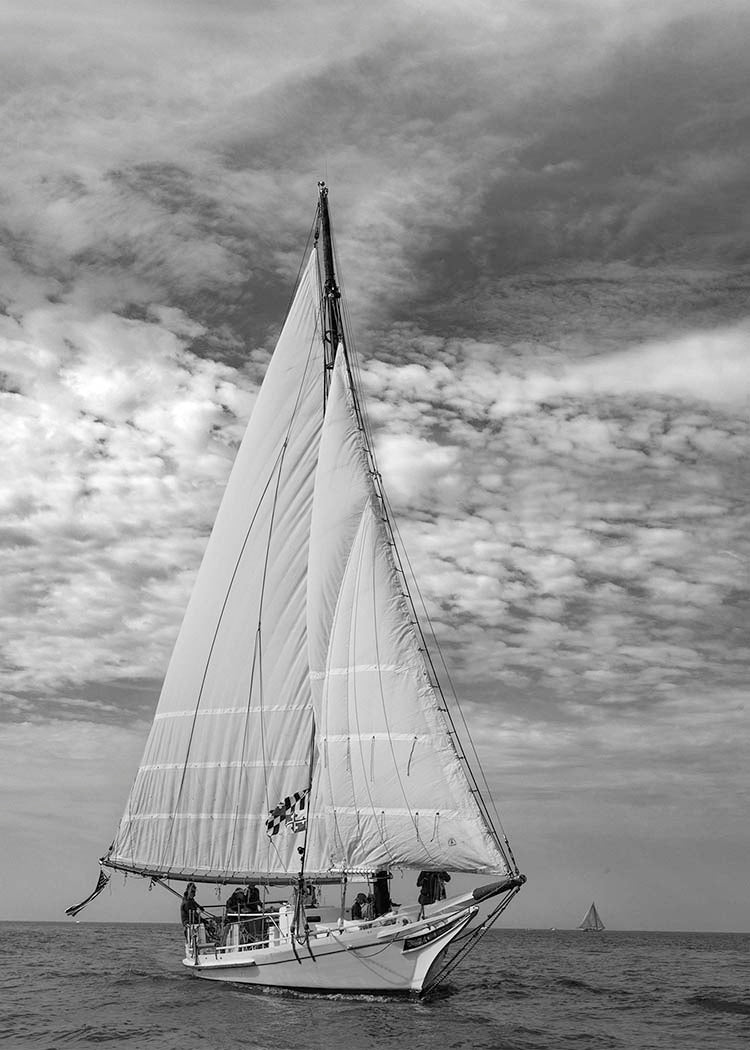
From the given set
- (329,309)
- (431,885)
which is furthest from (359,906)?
(329,309)

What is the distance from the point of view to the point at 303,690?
1718 inches

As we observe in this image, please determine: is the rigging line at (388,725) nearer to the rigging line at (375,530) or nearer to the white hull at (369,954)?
the rigging line at (375,530)

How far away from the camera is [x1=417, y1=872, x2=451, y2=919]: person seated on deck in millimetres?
35906

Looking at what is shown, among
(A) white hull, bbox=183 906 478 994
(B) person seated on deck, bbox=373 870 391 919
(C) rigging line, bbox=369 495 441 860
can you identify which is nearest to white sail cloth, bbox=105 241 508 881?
(C) rigging line, bbox=369 495 441 860

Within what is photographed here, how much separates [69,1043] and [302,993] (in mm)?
8440

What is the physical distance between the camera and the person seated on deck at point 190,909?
46250 mm

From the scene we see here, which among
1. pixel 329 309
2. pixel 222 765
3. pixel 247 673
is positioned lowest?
pixel 222 765

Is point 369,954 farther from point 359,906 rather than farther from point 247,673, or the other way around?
point 247,673

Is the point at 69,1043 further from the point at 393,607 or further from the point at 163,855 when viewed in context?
the point at 393,607

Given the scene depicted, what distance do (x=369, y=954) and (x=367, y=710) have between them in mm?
8187

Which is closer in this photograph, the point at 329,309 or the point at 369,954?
the point at 369,954

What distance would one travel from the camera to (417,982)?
118 feet

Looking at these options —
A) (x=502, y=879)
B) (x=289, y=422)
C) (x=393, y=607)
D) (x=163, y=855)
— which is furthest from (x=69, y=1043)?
(x=289, y=422)

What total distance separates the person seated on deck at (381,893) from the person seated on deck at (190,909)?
1247 cm
